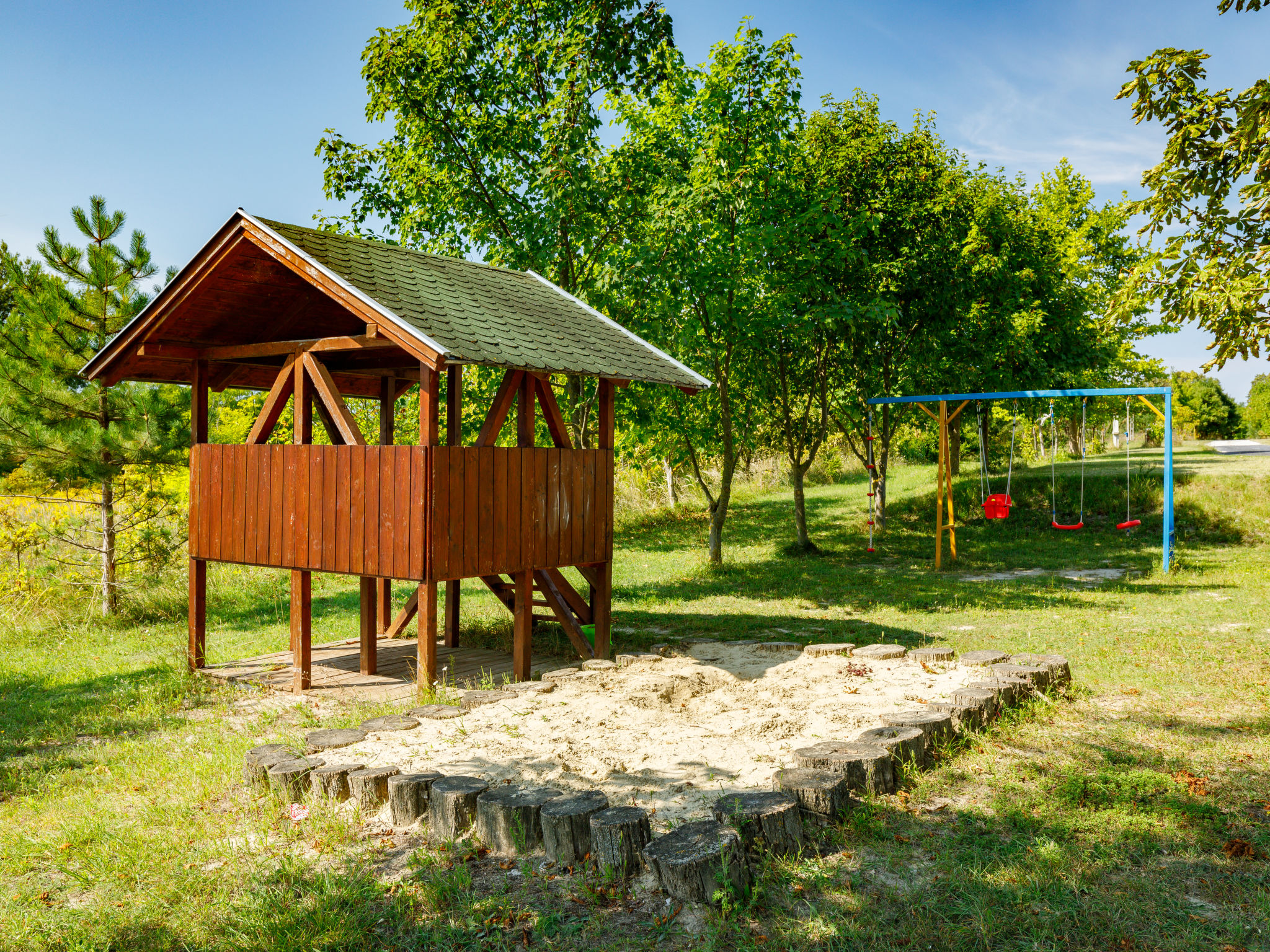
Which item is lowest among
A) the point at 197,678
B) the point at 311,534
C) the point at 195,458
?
the point at 197,678

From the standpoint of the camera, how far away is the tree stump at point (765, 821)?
4293 mm

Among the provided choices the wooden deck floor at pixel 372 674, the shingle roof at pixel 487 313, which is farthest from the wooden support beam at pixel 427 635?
the shingle roof at pixel 487 313

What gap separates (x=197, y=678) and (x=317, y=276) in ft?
14.0

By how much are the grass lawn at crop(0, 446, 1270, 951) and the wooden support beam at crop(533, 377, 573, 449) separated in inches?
101

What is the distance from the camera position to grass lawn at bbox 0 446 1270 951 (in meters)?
3.78

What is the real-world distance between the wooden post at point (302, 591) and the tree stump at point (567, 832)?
472cm

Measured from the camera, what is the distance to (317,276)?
768 centimetres

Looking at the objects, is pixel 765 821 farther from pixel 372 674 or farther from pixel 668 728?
pixel 372 674

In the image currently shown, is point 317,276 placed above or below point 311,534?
above

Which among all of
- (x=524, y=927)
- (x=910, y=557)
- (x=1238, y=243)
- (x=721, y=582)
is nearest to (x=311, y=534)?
(x=524, y=927)

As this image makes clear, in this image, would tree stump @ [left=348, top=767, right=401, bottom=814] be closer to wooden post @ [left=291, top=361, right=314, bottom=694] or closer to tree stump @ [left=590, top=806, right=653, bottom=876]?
tree stump @ [left=590, top=806, right=653, bottom=876]

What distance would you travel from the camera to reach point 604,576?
9.38m

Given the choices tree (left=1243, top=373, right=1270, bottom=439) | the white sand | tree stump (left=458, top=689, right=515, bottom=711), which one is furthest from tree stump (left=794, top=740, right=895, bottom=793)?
tree (left=1243, top=373, right=1270, bottom=439)

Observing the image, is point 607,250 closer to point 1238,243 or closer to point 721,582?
point 721,582
